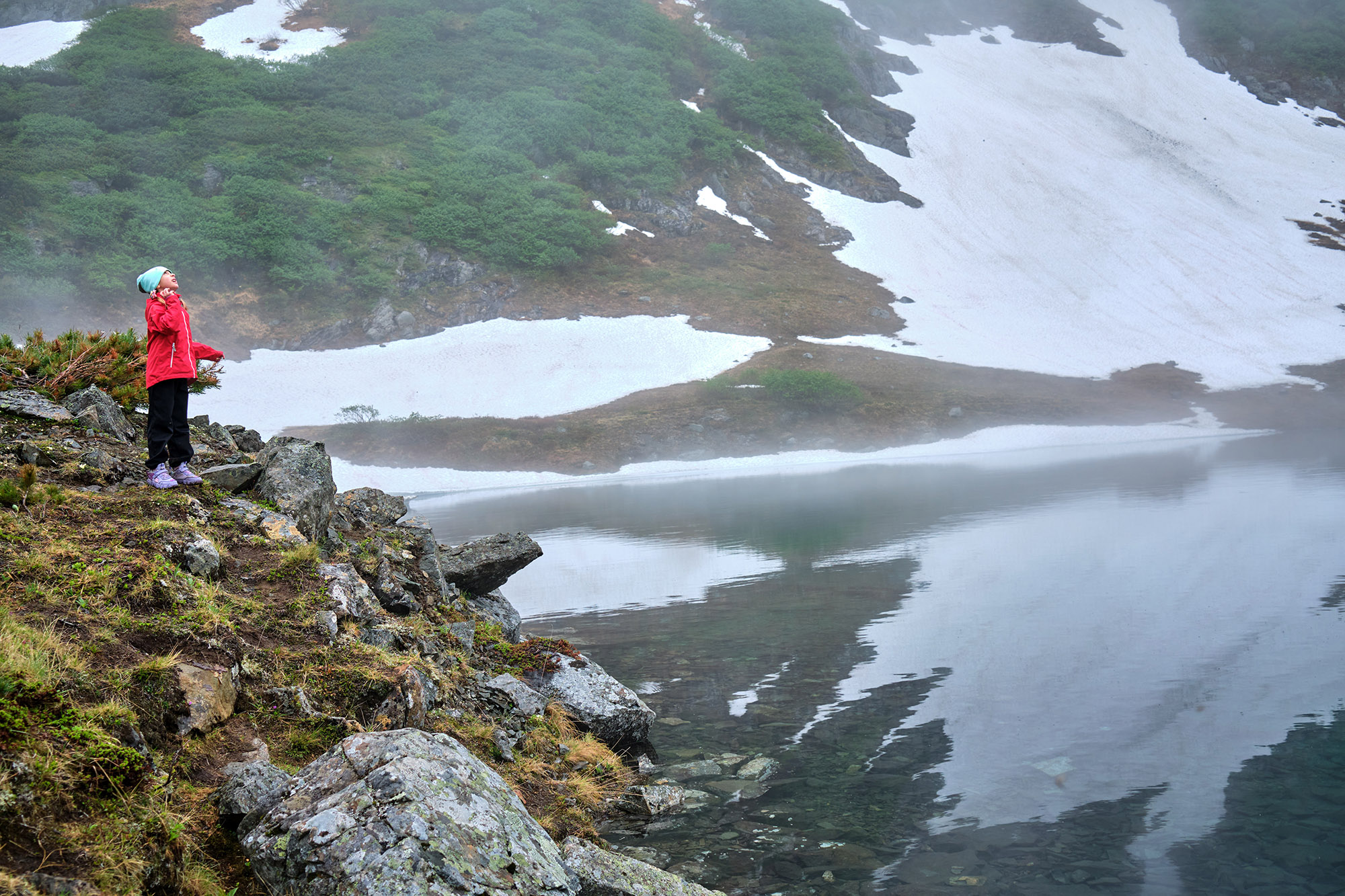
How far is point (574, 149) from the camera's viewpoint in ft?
250

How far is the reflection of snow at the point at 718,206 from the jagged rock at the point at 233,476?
238 feet

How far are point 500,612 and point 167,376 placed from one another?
4.55 meters

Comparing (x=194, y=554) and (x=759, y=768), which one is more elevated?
(x=194, y=554)

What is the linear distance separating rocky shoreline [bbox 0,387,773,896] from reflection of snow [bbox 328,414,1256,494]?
32254mm

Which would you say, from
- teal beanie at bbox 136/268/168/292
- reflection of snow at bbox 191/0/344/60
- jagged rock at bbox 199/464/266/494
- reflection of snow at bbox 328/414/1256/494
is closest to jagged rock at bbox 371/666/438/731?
jagged rock at bbox 199/464/266/494

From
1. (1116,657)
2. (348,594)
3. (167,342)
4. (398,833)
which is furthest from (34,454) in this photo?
(1116,657)

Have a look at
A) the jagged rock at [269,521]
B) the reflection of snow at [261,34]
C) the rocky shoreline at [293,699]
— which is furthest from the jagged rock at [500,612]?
the reflection of snow at [261,34]

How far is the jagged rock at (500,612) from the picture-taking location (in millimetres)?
9883

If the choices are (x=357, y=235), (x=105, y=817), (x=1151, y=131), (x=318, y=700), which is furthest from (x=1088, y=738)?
(x=1151, y=131)

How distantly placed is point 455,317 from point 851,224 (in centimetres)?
4046

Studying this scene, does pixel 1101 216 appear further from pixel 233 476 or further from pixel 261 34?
pixel 233 476

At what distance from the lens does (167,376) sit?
7.66 m

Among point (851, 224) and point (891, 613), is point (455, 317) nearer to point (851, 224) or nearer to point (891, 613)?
point (851, 224)

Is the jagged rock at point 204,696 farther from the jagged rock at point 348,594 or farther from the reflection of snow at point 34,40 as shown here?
the reflection of snow at point 34,40
